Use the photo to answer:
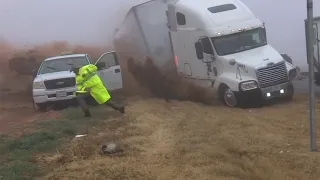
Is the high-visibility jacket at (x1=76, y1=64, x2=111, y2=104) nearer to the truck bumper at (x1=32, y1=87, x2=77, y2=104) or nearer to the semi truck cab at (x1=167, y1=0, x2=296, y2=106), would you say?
the truck bumper at (x1=32, y1=87, x2=77, y2=104)

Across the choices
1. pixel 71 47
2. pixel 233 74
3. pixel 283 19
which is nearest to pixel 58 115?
pixel 233 74

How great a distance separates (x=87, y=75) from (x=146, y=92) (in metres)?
6.14

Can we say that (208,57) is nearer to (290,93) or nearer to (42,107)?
(290,93)

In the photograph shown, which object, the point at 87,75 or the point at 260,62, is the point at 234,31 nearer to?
the point at 260,62

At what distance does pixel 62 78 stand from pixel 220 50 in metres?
5.05

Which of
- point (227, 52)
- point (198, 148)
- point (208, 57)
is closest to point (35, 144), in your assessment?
point (198, 148)

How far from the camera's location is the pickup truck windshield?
68.1 feet

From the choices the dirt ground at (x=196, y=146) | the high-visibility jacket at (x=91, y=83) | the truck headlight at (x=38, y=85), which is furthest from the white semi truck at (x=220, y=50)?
the truck headlight at (x=38, y=85)

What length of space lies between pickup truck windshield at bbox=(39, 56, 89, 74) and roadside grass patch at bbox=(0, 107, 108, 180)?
4.25 meters

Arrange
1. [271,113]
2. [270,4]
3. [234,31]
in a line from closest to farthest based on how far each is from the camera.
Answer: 1. [271,113]
2. [234,31]
3. [270,4]

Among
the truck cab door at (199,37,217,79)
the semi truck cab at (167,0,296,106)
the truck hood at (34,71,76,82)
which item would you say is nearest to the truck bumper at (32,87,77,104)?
the truck hood at (34,71,76,82)

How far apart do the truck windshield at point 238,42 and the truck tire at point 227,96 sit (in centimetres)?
105

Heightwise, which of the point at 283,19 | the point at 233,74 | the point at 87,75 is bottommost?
the point at 283,19

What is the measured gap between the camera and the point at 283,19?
31.5m
